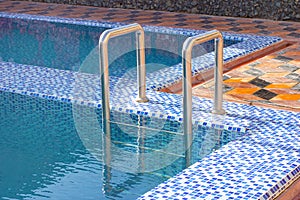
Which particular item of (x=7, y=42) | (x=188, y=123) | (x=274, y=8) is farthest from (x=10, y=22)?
(x=188, y=123)

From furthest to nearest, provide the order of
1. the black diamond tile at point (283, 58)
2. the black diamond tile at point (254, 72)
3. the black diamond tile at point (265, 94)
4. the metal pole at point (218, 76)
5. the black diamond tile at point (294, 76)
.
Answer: the black diamond tile at point (283, 58) → the black diamond tile at point (254, 72) → the black diamond tile at point (294, 76) → the black diamond tile at point (265, 94) → the metal pole at point (218, 76)

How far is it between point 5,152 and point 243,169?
5.05ft

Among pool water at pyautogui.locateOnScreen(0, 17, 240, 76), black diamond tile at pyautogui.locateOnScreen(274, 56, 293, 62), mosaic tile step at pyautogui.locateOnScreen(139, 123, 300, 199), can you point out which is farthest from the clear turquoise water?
black diamond tile at pyautogui.locateOnScreen(274, 56, 293, 62)

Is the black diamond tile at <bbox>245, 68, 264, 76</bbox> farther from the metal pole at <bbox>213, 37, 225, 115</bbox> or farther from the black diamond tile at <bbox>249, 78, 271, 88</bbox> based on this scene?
the metal pole at <bbox>213, 37, 225, 115</bbox>

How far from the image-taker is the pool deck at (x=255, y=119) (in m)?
3.21

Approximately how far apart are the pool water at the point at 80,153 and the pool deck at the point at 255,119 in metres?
0.25

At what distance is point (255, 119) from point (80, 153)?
1.16 meters

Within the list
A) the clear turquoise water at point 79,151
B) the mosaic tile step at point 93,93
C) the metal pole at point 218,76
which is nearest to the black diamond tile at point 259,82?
the mosaic tile step at point 93,93

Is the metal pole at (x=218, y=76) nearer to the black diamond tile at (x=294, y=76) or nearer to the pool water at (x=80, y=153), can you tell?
the pool water at (x=80, y=153)

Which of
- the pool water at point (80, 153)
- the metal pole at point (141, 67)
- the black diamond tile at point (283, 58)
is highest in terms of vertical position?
the metal pole at point (141, 67)

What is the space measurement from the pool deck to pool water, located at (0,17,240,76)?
64cm

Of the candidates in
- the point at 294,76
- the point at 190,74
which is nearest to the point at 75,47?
the point at 294,76

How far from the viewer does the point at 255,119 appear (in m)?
4.24

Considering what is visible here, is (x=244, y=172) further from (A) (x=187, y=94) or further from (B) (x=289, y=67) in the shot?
(B) (x=289, y=67)
